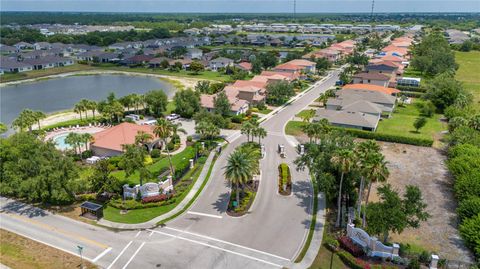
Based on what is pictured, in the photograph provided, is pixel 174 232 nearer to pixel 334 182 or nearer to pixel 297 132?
pixel 334 182

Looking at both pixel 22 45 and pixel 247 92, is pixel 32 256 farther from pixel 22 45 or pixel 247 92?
pixel 22 45

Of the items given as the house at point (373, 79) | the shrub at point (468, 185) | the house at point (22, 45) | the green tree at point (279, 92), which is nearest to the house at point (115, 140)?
the green tree at point (279, 92)

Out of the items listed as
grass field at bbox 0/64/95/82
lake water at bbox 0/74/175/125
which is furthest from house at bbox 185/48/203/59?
grass field at bbox 0/64/95/82

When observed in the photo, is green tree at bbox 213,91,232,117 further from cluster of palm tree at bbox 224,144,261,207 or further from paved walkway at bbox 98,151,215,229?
cluster of palm tree at bbox 224,144,261,207

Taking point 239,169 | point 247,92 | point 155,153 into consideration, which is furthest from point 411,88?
point 239,169

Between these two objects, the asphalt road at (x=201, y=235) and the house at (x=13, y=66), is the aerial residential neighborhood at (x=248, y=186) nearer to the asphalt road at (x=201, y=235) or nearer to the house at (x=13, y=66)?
the asphalt road at (x=201, y=235)
